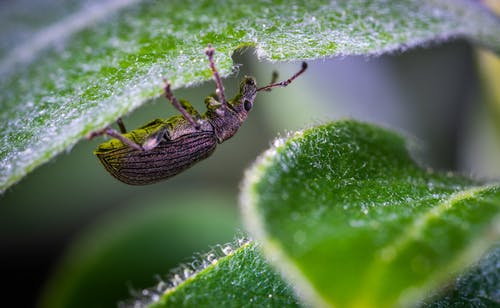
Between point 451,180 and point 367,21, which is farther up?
point 367,21

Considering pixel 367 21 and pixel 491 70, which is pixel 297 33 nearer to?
pixel 367 21

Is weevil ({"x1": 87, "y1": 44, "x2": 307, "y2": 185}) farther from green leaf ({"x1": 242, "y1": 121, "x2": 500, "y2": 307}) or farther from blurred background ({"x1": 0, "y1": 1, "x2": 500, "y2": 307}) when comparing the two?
green leaf ({"x1": 242, "y1": 121, "x2": 500, "y2": 307})

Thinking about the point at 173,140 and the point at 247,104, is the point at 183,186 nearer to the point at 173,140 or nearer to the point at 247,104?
the point at 247,104

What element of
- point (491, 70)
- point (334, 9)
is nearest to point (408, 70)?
point (491, 70)

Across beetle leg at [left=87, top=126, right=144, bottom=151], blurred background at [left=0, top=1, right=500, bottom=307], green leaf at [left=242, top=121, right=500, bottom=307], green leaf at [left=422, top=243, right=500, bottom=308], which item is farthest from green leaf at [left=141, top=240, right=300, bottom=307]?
blurred background at [left=0, top=1, right=500, bottom=307]

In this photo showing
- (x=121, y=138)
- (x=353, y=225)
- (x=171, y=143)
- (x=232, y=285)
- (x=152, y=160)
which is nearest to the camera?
(x=353, y=225)

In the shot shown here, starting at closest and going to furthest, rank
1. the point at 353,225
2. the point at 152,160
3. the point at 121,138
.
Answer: the point at 353,225
the point at 121,138
the point at 152,160

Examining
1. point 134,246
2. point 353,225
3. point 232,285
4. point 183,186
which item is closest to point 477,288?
point 353,225
